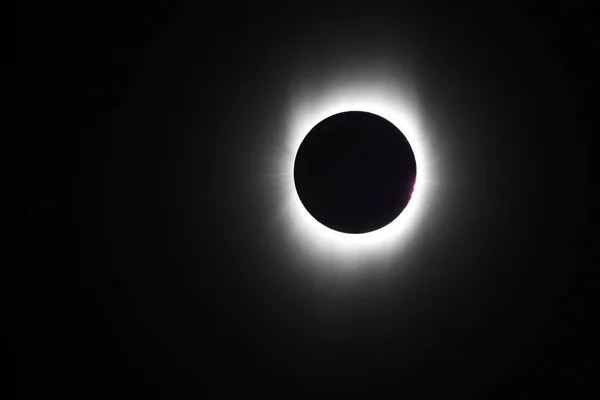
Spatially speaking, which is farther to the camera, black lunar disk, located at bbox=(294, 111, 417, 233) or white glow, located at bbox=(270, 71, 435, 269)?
white glow, located at bbox=(270, 71, 435, 269)

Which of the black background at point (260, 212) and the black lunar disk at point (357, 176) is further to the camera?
the black background at point (260, 212)

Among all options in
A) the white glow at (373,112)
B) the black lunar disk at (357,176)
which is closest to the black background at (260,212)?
the white glow at (373,112)

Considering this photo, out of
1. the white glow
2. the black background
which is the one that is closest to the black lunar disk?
the white glow

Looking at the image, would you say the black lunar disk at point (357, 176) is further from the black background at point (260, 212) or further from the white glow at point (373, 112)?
the black background at point (260, 212)

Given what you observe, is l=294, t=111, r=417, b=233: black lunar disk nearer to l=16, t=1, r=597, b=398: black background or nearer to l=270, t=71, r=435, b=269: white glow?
l=270, t=71, r=435, b=269: white glow

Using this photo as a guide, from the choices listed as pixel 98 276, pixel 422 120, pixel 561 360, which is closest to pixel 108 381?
pixel 98 276

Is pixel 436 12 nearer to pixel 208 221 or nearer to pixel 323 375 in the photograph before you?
pixel 208 221
